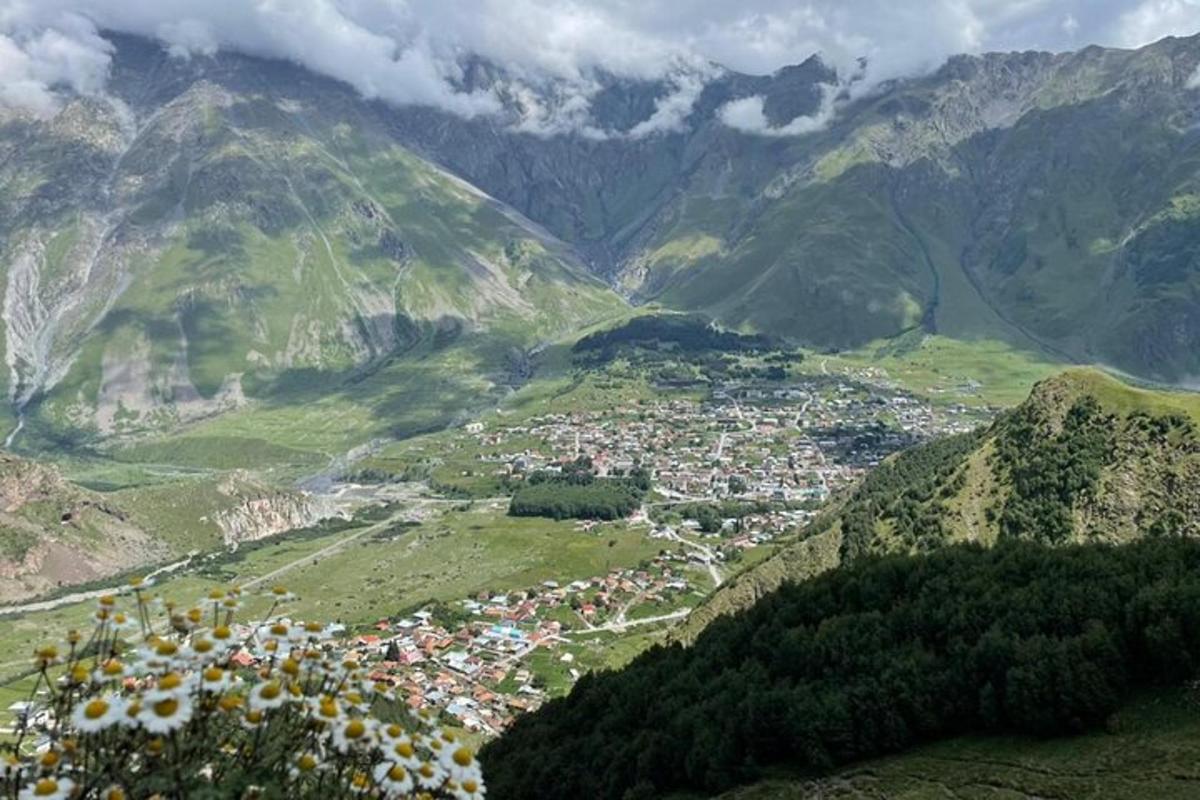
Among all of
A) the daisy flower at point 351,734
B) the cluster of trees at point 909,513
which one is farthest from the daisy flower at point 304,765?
the cluster of trees at point 909,513

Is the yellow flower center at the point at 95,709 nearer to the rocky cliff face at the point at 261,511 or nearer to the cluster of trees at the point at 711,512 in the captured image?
the cluster of trees at the point at 711,512

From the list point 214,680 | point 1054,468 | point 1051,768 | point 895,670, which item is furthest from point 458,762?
point 1054,468

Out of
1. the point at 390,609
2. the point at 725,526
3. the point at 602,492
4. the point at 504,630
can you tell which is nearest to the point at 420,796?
the point at 504,630

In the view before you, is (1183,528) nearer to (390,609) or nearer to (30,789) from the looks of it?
(30,789)

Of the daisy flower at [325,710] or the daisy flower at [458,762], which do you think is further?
the daisy flower at [458,762]

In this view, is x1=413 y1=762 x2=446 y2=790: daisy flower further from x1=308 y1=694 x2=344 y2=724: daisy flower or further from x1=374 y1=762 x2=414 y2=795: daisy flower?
x1=308 y1=694 x2=344 y2=724: daisy flower
